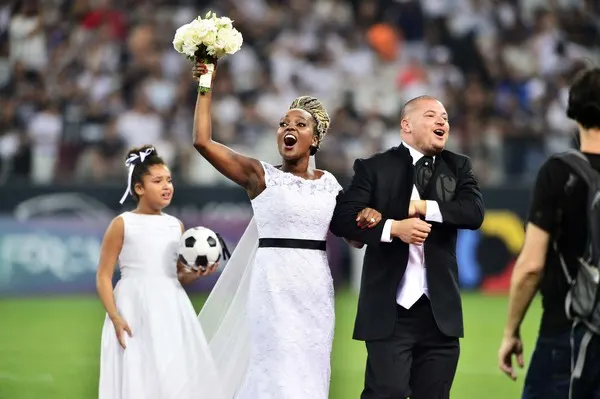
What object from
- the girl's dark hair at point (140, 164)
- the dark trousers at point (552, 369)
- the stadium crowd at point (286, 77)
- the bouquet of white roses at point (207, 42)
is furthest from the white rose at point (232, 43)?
the stadium crowd at point (286, 77)

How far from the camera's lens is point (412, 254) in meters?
7.14

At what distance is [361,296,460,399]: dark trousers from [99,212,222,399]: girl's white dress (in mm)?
1558

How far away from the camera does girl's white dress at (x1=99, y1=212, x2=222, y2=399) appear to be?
26.7 feet

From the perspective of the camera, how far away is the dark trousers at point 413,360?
22.7 feet

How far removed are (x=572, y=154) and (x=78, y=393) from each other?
6.92 m

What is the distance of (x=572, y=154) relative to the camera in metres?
5.68

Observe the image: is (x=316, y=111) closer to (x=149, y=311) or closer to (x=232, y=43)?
(x=232, y=43)

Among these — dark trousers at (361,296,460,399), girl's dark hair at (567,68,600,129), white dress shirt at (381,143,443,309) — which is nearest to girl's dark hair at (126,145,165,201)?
white dress shirt at (381,143,443,309)

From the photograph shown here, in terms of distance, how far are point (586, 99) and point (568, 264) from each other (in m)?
0.78

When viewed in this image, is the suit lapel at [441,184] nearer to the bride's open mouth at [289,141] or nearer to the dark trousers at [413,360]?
the dark trousers at [413,360]

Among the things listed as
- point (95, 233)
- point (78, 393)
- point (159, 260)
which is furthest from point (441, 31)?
point (159, 260)

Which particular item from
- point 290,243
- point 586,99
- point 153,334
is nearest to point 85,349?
point 153,334

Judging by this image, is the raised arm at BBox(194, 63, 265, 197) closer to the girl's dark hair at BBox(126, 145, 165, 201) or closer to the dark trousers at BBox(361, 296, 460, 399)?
the girl's dark hair at BBox(126, 145, 165, 201)

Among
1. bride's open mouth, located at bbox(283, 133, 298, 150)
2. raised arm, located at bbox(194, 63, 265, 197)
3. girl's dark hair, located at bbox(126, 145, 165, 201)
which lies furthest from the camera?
girl's dark hair, located at bbox(126, 145, 165, 201)
